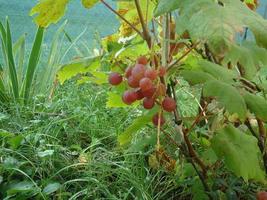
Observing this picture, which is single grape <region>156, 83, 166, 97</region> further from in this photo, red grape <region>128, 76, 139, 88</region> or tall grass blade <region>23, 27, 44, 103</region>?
tall grass blade <region>23, 27, 44, 103</region>

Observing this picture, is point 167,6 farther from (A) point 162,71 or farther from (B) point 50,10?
(B) point 50,10

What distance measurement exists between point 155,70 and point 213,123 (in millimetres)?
378

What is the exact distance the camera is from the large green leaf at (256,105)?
0.98 meters

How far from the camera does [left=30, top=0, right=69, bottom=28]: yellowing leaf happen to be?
1017 mm

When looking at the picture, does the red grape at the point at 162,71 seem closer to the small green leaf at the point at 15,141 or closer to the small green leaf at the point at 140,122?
the small green leaf at the point at 140,122

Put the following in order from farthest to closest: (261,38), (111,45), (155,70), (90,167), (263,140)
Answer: (90,167), (263,140), (111,45), (155,70), (261,38)

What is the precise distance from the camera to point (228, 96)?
0.93 metres

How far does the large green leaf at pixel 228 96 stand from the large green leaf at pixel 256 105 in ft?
0.16

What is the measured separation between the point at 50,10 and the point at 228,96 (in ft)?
1.31

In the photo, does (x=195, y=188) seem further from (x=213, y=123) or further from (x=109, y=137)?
(x=109, y=137)

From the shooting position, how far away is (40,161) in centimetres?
180

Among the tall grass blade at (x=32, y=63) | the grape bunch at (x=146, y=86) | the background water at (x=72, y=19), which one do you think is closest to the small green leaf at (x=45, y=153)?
the grape bunch at (x=146, y=86)

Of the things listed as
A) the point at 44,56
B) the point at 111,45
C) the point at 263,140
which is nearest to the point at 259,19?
the point at 111,45

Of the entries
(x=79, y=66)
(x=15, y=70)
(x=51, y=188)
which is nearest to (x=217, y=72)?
(x=79, y=66)
